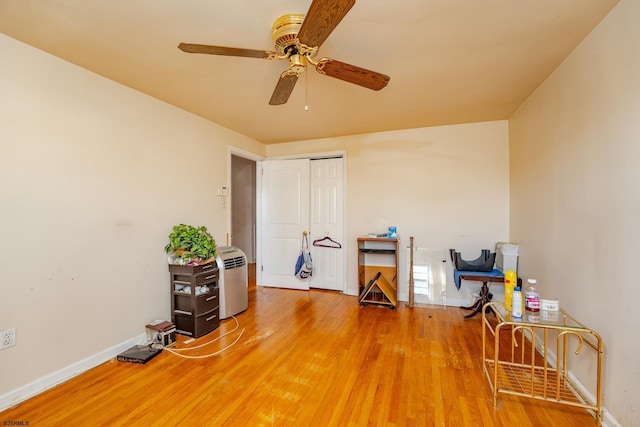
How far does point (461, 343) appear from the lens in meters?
2.55

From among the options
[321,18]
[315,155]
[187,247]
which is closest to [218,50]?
[321,18]

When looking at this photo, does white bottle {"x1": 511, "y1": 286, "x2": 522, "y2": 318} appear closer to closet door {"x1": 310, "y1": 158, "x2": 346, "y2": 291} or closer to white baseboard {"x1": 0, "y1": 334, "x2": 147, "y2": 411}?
closet door {"x1": 310, "y1": 158, "x2": 346, "y2": 291}

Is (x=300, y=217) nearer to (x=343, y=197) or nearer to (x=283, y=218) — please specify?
(x=283, y=218)

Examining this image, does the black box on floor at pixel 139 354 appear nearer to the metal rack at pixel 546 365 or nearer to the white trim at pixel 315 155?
the metal rack at pixel 546 365

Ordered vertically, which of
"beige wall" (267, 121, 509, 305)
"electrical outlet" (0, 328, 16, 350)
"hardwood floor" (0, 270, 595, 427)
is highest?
"beige wall" (267, 121, 509, 305)

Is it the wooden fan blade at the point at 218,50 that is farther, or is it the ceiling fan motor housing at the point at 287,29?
the ceiling fan motor housing at the point at 287,29

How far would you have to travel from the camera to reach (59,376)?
6.47ft

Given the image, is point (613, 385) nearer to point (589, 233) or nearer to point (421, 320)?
point (589, 233)

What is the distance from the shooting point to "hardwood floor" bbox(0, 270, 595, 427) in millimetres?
1623

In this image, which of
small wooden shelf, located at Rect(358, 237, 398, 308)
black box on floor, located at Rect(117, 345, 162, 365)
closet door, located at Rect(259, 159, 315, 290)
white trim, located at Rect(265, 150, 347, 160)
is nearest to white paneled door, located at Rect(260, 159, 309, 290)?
closet door, located at Rect(259, 159, 315, 290)

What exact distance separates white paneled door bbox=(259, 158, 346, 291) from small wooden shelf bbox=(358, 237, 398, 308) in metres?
0.37

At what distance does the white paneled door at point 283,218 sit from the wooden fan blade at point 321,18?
2881 millimetres

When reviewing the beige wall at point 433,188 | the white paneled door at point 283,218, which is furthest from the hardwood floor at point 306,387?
the white paneled door at point 283,218

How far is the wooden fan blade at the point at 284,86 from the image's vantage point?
5.52 ft
